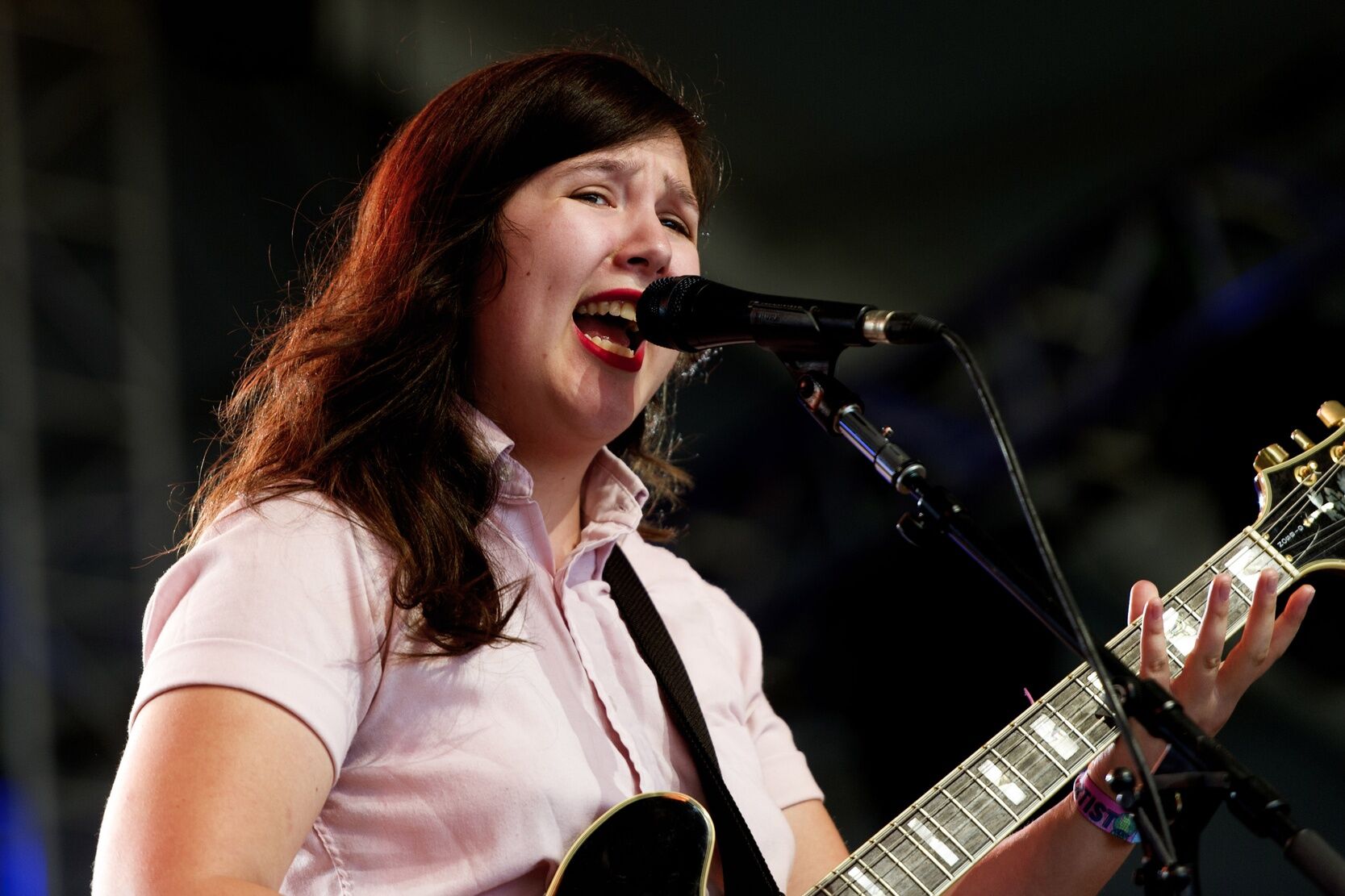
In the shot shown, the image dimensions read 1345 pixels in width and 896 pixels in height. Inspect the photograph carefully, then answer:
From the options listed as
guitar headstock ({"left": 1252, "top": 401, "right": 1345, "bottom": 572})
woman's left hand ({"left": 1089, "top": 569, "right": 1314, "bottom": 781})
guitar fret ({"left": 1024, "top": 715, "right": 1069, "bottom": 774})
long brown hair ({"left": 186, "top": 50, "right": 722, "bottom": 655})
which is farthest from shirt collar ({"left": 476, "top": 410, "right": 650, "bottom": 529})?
guitar headstock ({"left": 1252, "top": 401, "right": 1345, "bottom": 572})

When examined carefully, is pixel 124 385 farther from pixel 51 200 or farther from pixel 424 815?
pixel 424 815

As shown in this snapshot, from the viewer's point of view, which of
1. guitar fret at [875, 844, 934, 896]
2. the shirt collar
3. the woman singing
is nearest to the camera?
the woman singing

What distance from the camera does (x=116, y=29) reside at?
14.0 feet

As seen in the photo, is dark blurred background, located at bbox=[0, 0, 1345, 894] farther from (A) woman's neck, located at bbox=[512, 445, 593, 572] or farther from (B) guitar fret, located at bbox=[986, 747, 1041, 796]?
(B) guitar fret, located at bbox=[986, 747, 1041, 796]

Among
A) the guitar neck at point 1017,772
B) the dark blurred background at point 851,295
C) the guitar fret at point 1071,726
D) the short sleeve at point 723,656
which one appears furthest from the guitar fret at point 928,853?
the dark blurred background at point 851,295

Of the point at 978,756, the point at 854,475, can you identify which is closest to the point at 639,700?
the point at 978,756

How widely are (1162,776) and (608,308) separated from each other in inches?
41.7

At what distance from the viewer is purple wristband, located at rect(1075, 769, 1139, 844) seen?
185 centimetres

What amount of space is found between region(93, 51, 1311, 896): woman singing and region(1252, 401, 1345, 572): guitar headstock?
16 centimetres

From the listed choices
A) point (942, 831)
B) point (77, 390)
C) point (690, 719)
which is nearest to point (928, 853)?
point (942, 831)

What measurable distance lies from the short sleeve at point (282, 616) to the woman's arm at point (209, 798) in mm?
26

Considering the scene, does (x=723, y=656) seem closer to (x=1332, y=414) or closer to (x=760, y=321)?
(x=760, y=321)

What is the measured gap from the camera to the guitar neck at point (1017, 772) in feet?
5.99

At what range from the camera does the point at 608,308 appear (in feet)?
6.45
